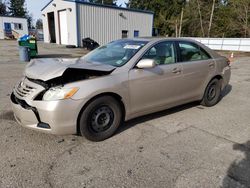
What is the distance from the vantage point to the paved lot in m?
2.46

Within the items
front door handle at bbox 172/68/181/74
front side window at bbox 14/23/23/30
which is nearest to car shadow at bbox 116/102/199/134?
front door handle at bbox 172/68/181/74

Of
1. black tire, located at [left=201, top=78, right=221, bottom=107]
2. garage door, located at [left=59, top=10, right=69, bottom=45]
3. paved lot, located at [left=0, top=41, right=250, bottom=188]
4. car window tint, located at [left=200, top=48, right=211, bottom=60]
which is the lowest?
paved lot, located at [left=0, top=41, right=250, bottom=188]

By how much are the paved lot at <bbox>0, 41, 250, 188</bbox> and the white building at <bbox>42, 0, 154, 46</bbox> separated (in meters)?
18.7

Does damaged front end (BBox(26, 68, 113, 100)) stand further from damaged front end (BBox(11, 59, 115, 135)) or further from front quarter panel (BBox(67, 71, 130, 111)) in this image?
front quarter panel (BBox(67, 71, 130, 111))

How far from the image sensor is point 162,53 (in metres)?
3.96

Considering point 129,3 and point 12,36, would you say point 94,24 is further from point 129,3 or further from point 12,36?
point 129,3

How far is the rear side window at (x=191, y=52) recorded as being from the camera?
4.23 meters

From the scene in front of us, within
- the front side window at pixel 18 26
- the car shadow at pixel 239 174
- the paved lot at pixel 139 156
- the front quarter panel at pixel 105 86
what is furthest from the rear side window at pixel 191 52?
the front side window at pixel 18 26

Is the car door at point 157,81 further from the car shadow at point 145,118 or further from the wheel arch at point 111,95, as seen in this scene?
the car shadow at point 145,118

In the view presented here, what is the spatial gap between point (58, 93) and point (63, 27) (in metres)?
23.4

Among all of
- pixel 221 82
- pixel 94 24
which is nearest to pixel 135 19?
pixel 94 24

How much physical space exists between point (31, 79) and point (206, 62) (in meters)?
3.46

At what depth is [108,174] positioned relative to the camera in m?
2.56

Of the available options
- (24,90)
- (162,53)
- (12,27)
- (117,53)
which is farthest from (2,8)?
(162,53)
